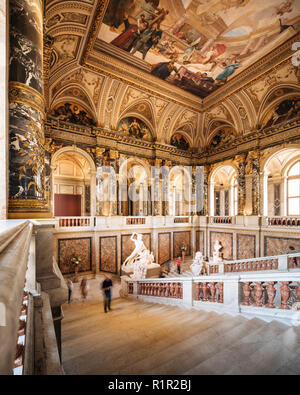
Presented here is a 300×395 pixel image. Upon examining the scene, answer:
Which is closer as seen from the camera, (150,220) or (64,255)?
(64,255)

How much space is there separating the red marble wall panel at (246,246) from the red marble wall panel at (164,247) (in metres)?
4.10

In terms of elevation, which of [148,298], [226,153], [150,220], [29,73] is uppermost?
[226,153]

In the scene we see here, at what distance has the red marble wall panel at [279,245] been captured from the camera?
29.2 feet

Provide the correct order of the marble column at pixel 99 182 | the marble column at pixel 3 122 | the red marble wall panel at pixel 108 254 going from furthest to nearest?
the marble column at pixel 99 182
the red marble wall panel at pixel 108 254
the marble column at pixel 3 122

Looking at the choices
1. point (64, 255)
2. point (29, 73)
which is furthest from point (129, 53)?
point (64, 255)

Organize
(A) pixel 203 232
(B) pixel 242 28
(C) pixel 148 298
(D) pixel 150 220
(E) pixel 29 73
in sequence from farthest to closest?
(A) pixel 203 232 < (D) pixel 150 220 < (B) pixel 242 28 < (C) pixel 148 298 < (E) pixel 29 73

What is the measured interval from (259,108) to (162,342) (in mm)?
12064

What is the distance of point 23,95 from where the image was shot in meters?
3.06

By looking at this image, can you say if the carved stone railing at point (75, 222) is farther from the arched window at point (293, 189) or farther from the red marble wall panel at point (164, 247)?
the arched window at point (293, 189)

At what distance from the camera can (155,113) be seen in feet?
40.7

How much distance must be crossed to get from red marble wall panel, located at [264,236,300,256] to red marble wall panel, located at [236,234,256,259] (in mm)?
673

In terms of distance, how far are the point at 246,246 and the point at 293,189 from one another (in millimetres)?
6558

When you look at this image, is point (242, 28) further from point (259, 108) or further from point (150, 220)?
point (150, 220)

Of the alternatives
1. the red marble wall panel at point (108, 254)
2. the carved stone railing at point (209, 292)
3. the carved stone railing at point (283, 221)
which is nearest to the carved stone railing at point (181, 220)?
the red marble wall panel at point (108, 254)
